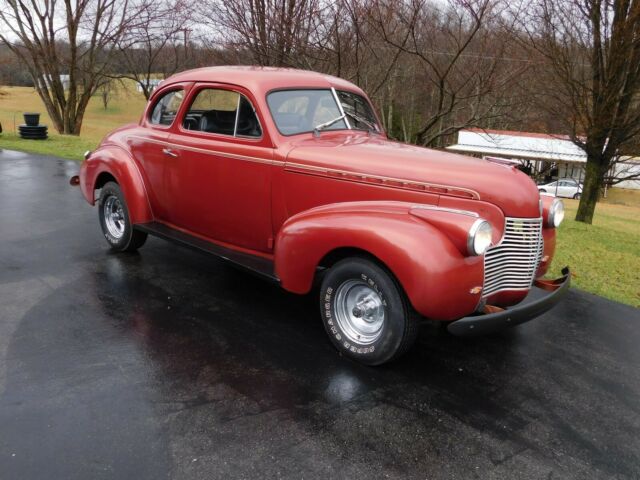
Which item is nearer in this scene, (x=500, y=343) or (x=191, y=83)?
(x=500, y=343)

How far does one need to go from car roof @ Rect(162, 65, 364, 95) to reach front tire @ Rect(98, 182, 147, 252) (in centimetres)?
147

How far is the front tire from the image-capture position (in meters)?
5.64

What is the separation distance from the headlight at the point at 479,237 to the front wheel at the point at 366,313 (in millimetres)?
537

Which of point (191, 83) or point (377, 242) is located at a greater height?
point (191, 83)

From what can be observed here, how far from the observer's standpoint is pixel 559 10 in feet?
30.0

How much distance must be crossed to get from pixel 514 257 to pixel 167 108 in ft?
11.8

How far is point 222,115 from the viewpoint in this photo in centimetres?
486

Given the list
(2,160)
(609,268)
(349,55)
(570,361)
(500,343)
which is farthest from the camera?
(2,160)

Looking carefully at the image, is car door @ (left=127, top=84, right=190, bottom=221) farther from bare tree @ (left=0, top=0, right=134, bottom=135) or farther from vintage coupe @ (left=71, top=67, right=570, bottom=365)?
bare tree @ (left=0, top=0, right=134, bottom=135)

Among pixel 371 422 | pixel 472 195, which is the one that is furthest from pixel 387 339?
pixel 472 195

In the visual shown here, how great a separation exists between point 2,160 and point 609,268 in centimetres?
1260

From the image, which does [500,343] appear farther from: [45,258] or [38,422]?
[45,258]

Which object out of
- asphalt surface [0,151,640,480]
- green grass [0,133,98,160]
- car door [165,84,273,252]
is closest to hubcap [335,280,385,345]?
asphalt surface [0,151,640,480]

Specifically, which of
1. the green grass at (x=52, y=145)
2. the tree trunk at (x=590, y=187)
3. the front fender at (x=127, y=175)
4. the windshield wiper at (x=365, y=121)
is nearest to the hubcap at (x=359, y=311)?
the windshield wiper at (x=365, y=121)
